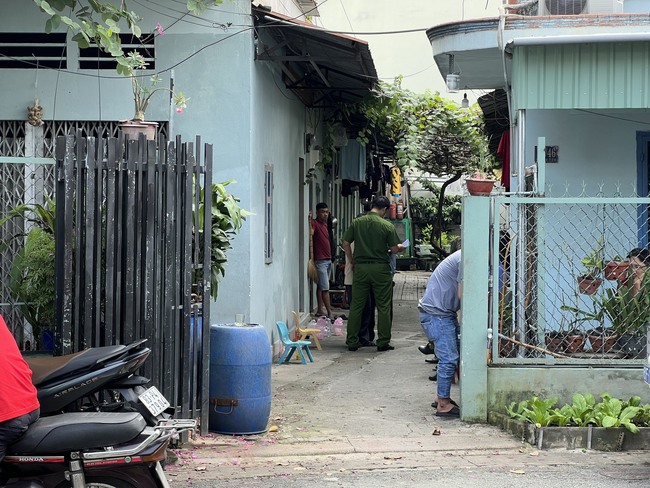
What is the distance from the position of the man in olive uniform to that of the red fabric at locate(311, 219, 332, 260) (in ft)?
9.34

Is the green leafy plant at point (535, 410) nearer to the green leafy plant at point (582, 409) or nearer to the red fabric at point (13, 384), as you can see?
the green leafy plant at point (582, 409)

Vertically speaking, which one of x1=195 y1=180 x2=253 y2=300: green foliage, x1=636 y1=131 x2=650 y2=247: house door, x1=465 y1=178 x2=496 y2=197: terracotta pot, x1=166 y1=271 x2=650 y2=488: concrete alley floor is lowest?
x1=166 y1=271 x2=650 y2=488: concrete alley floor

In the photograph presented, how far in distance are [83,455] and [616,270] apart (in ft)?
17.5

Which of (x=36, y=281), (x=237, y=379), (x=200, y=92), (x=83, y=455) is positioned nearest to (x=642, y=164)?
(x=200, y=92)

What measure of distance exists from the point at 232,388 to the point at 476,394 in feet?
6.96

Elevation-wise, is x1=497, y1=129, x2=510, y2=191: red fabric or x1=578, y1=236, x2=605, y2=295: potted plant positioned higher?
x1=497, y1=129, x2=510, y2=191: red fabric

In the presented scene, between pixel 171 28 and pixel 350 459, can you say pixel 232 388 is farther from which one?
pixel 171 28

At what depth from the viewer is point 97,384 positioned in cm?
550

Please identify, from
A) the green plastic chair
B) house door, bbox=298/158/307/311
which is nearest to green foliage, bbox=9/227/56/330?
the green plastic chair

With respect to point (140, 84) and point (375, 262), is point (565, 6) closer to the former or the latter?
point (375, 262)

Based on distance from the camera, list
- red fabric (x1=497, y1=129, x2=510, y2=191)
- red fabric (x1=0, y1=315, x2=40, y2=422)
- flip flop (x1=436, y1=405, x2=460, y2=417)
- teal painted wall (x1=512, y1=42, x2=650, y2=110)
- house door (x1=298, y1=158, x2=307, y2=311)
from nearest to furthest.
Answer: red fabric (x1=0, y1=315, x2=40, y2=422) < flip flop (x1=436, y1=405, x2=460, y2=417) < teal painted wall (x1=512, y1=42, x2=650, y2=110) < red fabric (x1=497, y1=129, x2=510, y2=191) < house door (x1=298, y1=158, x2=307, y2=311)

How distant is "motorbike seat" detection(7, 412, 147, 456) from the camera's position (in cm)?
498

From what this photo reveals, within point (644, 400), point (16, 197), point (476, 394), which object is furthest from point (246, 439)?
point (16, 197)

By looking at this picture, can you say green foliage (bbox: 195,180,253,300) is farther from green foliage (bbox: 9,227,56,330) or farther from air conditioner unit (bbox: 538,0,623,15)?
air conditioner unit (bbox: 538,0,623,15)
